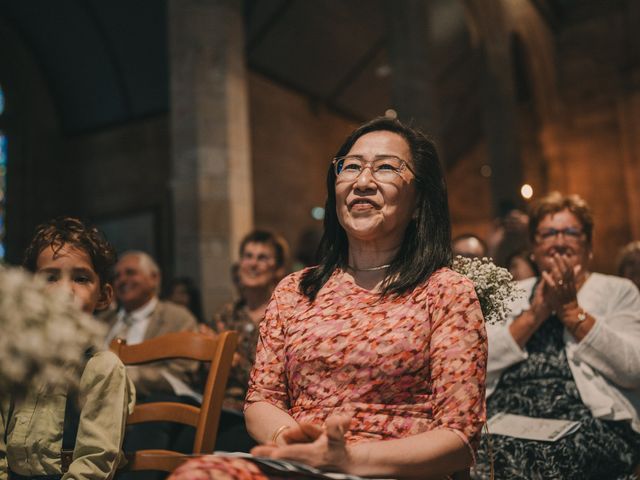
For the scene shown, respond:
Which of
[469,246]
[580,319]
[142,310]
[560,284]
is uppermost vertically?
[469,246]

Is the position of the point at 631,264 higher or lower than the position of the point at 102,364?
higher

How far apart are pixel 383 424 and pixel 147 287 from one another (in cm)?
301

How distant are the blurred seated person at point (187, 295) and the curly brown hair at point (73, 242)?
3902 millimetres

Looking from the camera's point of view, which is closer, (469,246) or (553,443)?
(553,443)

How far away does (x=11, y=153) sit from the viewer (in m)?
11.5

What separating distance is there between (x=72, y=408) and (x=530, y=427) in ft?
5.53

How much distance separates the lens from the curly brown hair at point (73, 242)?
2.21m

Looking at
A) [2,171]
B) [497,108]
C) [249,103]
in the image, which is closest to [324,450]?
[249,103]

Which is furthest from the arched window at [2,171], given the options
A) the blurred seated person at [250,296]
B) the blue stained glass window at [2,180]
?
the blurred seated person at [250,296]

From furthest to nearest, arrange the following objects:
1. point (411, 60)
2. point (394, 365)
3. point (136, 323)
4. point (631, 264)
→ point (411, 60) < point (631, 264) < point (136, 323) < point (394, 365)

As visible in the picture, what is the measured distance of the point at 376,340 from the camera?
1861 millimetres

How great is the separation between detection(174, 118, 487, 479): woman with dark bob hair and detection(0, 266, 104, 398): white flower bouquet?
386mm

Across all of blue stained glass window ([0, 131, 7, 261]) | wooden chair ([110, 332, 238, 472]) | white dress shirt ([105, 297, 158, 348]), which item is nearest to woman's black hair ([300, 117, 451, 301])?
wooden chair ([110, 332, 238, 472])

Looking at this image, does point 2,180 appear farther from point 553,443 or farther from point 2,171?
point 553,443
